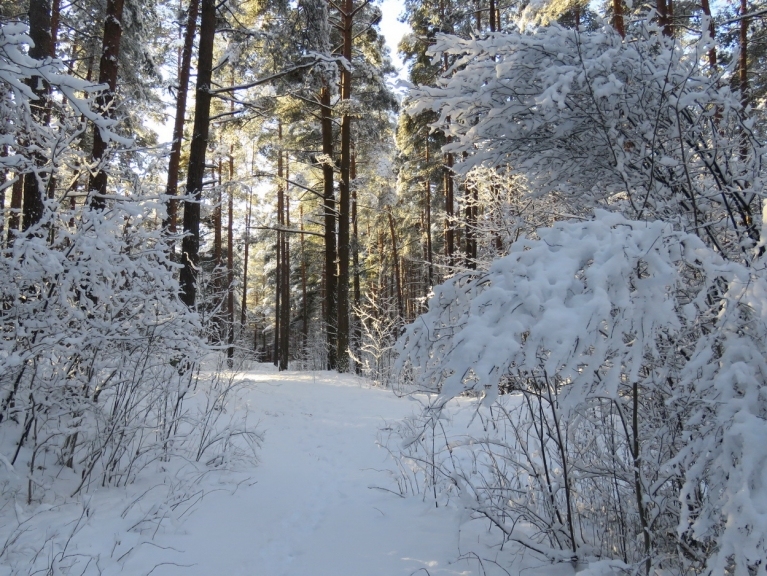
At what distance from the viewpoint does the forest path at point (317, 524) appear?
8.65 ft

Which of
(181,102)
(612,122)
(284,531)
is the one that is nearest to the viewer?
(612,122)

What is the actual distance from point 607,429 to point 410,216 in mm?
19984

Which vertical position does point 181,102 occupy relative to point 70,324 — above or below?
above

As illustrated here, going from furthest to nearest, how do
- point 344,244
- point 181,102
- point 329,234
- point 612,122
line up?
point 329,234 → point 344,244 → point 181,102 → point 612,122

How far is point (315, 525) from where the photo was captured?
3.25 meters

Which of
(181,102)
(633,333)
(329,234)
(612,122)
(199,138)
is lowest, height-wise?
(633,333)

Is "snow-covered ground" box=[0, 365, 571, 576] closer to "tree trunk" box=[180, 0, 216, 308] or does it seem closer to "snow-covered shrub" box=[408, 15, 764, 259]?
"snow-covered shrub" box=[408, 15, 764, 259]

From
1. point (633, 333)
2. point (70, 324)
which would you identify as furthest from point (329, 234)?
point (633, 333)

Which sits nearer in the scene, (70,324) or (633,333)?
(633,333)

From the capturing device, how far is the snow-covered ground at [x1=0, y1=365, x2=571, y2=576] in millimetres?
2521

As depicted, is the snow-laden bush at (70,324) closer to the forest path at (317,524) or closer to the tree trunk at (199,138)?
the forest path at (317,524)

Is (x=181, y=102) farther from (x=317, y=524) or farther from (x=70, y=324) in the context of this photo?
(x=317, y=524)

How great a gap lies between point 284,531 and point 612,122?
3.30 metres

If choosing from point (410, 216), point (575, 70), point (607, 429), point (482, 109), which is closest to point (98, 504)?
point (607, 429)
